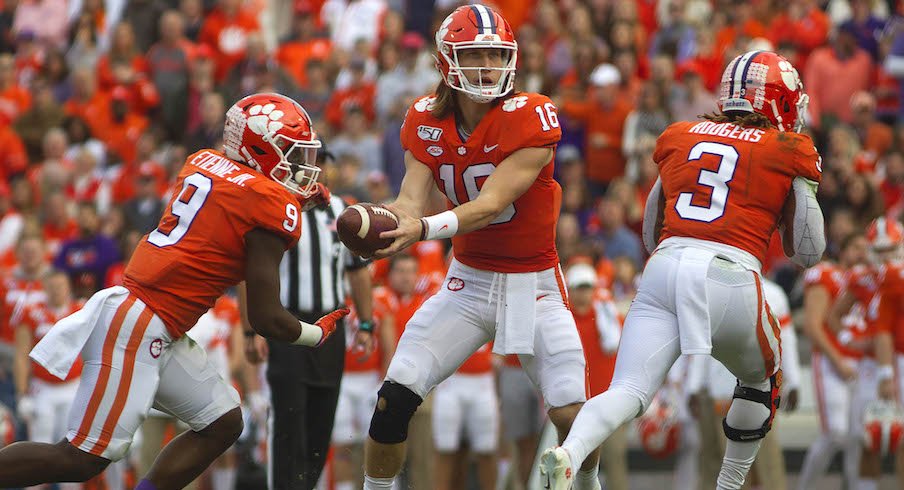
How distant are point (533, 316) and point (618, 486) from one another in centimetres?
389

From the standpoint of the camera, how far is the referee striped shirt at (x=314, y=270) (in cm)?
707

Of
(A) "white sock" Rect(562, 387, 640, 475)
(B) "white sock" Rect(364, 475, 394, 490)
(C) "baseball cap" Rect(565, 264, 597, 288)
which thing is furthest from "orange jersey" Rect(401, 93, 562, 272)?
(C) "baseball cap" Rect(565, 264, 597, 288)

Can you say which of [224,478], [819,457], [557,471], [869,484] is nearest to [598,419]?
[557,471]

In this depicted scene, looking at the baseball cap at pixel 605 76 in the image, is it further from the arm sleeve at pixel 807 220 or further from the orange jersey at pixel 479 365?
the arm sleeve at pixel 807 220

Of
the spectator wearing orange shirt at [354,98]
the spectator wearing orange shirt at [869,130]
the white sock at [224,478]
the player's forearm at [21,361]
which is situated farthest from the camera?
the spectator wearing orange shirt at [354,98]

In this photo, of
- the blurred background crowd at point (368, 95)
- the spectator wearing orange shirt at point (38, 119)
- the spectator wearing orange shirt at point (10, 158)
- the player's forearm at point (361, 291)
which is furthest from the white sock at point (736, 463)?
the spectator wearing orange shirt at point (38, 119)

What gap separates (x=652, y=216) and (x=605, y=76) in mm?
6063

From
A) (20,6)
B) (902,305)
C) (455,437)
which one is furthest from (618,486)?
(20,6)

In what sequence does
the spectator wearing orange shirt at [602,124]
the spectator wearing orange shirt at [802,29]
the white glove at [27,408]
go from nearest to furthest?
the white glove at [27,408], the spectator wearing orange shirt at [602,124], the spectator wearing orange shirt at [802,29]

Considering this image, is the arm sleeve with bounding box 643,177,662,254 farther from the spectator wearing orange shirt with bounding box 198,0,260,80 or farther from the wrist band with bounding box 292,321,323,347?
the spectator wearing orange shirt with bounding box 198,0,260,80

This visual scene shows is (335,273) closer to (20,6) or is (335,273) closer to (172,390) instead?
(172,390)

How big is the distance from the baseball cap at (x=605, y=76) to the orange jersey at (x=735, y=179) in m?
6.29

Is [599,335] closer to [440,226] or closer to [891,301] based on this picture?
[891,301]

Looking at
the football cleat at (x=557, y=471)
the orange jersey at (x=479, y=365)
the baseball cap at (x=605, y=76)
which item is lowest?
the orange jersey at (x=479, y=365)
